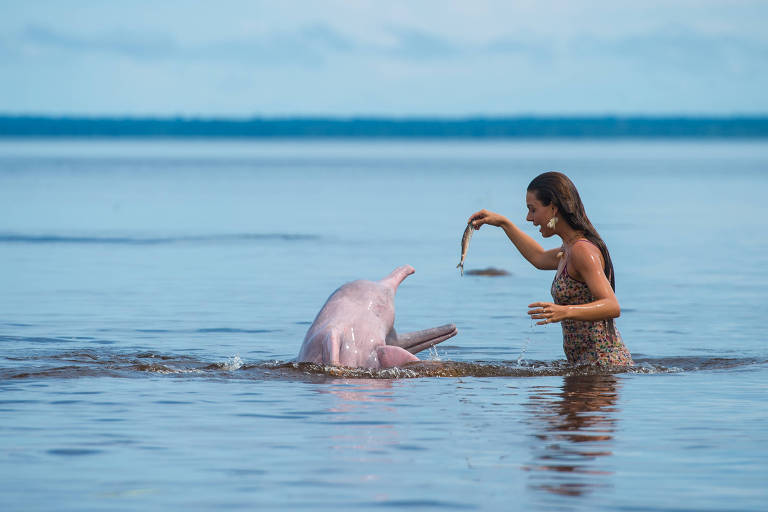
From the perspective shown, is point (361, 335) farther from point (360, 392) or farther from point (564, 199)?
point (564, 199)

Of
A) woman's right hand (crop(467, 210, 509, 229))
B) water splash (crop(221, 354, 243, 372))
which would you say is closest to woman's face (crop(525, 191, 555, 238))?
woman's right hand (crop(467, 210, 509, 229))

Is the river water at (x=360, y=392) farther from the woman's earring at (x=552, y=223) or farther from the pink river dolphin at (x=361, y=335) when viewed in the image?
the woman's earring at (x=552, y=223)

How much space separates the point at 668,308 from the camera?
22.2 m

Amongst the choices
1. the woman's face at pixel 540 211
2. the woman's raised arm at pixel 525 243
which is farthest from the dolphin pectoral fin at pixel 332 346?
the woman's face at pixel 540 211

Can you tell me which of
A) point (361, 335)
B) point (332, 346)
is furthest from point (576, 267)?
point (332, 346)

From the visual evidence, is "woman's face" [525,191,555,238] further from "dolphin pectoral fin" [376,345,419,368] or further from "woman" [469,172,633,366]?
"dolphin pectoral fin" [376,345,419,368]

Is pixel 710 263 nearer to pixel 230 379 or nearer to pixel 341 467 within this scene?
pixel 230 379

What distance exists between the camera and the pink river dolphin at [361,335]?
14189 millimetres

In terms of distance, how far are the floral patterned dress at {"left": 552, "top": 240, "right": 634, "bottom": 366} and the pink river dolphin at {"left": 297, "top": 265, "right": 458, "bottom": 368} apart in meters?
1.36

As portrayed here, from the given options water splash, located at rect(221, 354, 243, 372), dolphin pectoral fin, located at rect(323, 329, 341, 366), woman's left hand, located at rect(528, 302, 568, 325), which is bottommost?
water splash, located at rect(221, 354, 243, 372)

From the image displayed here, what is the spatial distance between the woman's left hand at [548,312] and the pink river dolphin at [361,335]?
2467mm

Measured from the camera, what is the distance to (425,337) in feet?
48.2

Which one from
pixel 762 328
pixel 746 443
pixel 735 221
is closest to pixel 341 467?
pixel 746 443

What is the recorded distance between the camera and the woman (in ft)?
41.8
